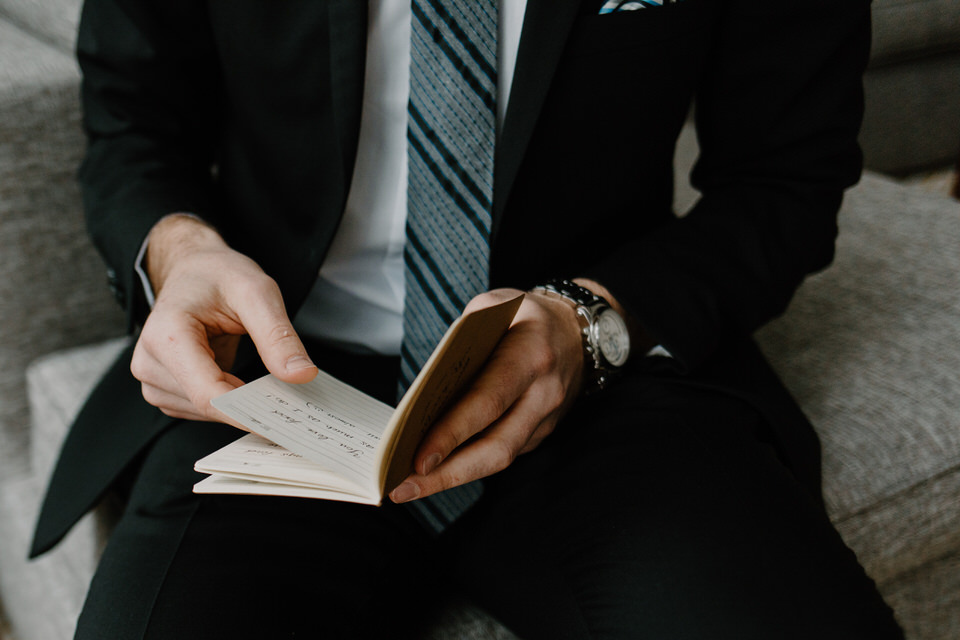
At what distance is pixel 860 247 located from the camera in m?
1.08

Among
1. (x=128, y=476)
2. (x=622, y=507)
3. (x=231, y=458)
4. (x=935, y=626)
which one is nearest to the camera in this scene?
(x=231, y=458)

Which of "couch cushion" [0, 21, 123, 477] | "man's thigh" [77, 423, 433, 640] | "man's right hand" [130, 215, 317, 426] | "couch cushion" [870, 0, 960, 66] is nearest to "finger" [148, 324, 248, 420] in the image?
"man's right hand" [130, 215, 317, 426]

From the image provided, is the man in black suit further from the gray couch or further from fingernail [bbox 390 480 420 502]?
the gray couch

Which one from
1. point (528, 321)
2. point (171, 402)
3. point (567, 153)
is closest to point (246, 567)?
point (171, 402)

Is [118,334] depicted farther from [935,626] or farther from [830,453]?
[935,626]

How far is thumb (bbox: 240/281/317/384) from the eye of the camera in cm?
44

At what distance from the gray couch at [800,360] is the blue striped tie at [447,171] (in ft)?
0.83

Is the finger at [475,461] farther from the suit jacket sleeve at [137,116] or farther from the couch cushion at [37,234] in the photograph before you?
the couch cushion at [37,234]

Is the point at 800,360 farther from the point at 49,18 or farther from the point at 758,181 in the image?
the point at 49,18

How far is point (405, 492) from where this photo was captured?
409mm

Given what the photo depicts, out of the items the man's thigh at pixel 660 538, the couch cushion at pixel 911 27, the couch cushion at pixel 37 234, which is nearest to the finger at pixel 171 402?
the man's thigh at pixel 660 538

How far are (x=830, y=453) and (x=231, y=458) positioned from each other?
616mm

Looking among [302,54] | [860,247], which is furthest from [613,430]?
[860,247]

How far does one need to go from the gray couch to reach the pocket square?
0.47 m
